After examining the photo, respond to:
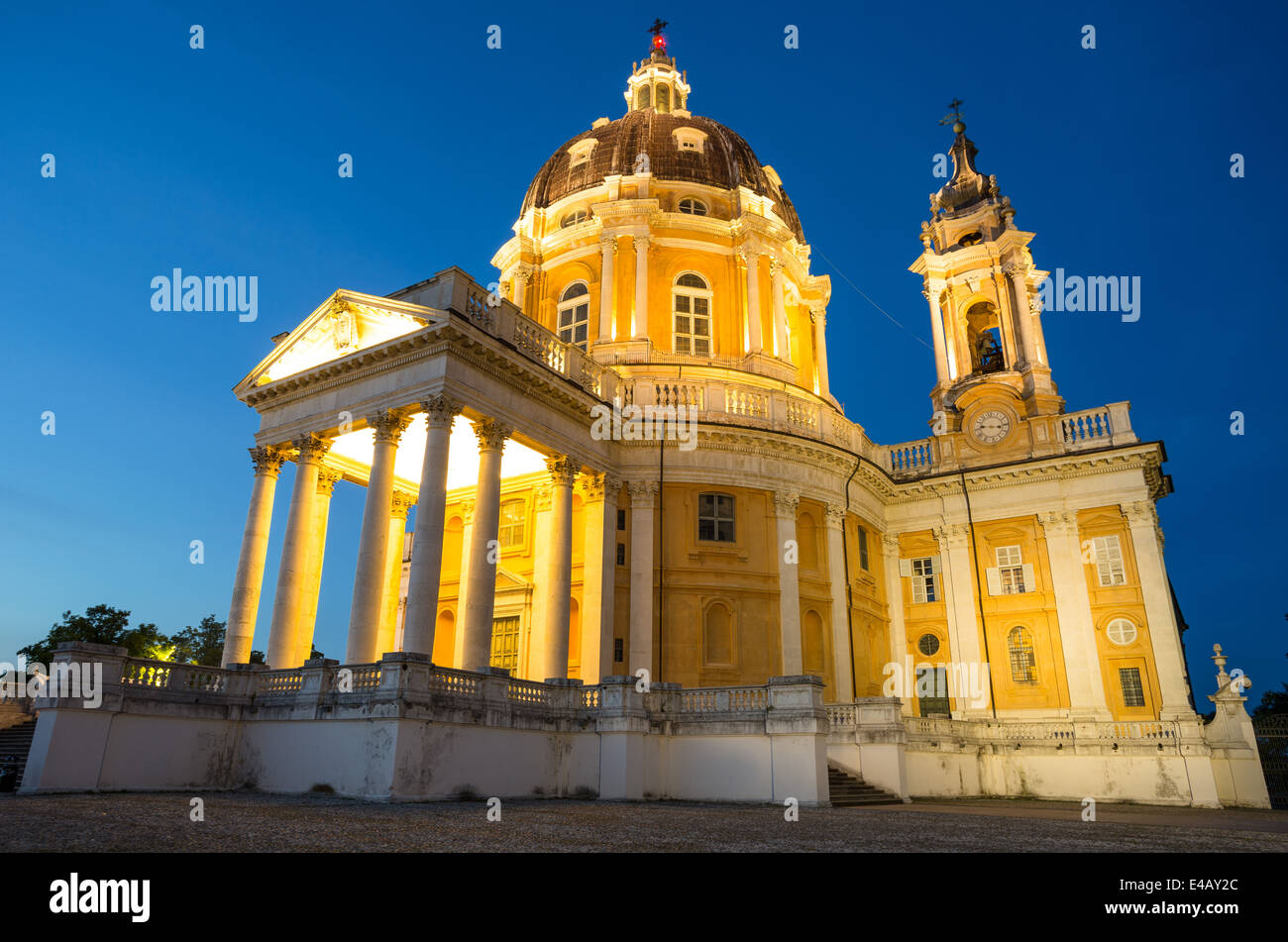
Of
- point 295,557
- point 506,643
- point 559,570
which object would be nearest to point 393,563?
point 506,643

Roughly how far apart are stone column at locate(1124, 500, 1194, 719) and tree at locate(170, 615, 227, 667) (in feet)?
184

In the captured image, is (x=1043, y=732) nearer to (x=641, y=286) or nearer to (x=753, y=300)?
(x=753, y=300)

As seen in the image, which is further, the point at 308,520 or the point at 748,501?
the point at 748,501

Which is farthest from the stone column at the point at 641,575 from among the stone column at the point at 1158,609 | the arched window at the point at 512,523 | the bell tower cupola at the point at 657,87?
the bell tower cupola at the point at 657,87

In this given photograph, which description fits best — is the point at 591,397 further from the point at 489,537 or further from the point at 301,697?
the point at 301,697

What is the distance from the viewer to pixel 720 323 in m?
34.2

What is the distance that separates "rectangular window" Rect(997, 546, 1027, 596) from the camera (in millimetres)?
30797

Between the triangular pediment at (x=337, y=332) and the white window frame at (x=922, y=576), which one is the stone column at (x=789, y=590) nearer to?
the white window frame at (x=922, y=576)

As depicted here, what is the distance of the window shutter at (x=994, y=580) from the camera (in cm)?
3102

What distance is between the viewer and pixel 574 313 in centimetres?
3456
